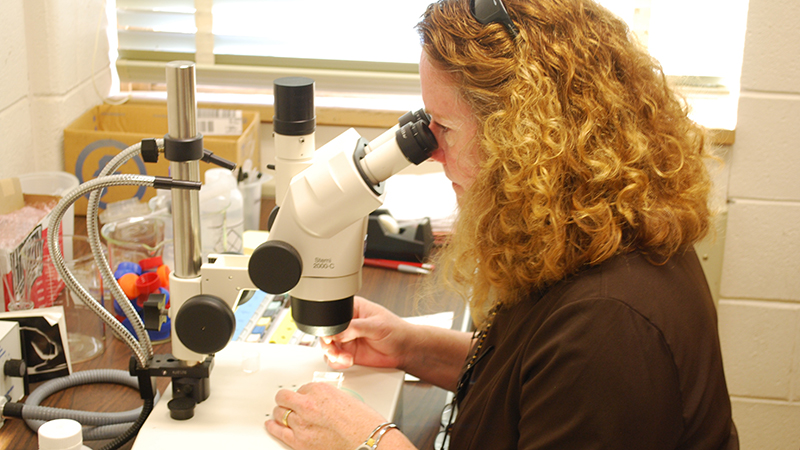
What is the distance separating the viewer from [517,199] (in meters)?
0.91

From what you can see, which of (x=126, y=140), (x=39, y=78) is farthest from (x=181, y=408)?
(x=39, y=78)

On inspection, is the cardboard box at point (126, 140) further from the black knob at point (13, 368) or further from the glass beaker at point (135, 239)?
the black knob at point (13, 368)

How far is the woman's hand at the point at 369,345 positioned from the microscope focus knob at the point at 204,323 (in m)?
0.26

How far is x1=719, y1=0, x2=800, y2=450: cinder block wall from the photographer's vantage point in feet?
6.28

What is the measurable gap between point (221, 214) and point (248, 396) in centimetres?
67

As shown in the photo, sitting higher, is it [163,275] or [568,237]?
[568,237]

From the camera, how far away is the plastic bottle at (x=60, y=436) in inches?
34.4

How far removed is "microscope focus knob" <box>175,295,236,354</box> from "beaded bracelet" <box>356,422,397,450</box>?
0.24 metres

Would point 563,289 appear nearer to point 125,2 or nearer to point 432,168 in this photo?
point 432,168

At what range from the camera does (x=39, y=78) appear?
6.22 ft

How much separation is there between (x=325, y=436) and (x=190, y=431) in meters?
0.19

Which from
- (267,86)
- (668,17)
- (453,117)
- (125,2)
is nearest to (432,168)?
(267,86)

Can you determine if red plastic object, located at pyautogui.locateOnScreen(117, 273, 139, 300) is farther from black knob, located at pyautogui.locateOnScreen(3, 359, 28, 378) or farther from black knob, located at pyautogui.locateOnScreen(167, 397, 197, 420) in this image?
black knob, located at pyautogui.locateOnScreen(167, 397, 197, 420)

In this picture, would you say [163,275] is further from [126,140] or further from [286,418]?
[126,140]
